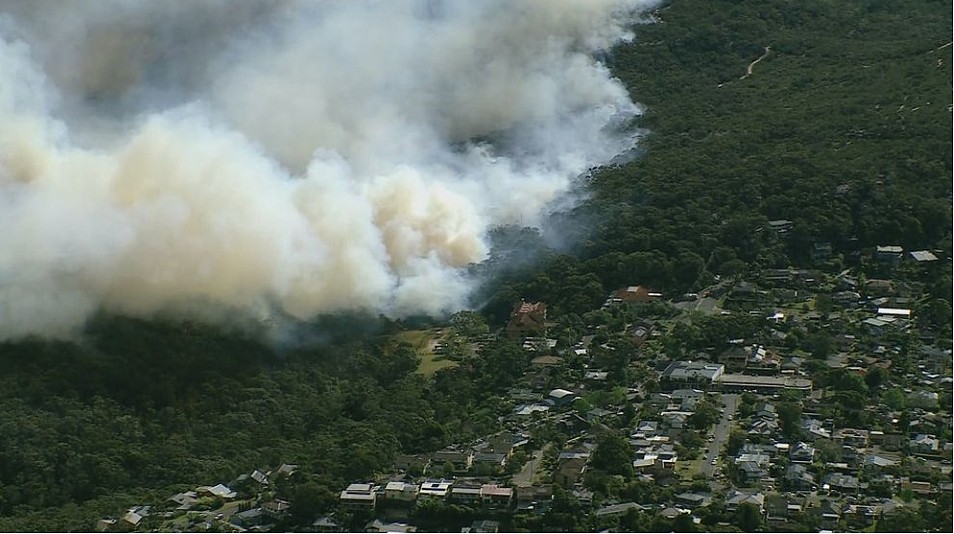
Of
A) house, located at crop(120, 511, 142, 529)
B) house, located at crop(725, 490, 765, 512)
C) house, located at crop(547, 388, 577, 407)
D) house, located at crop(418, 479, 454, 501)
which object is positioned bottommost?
house, located at crop(725, 490, 765, 512)

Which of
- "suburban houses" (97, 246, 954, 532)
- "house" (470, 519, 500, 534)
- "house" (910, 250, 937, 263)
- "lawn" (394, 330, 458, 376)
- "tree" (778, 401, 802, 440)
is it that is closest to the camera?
"house" (470, 519, 500, 534)

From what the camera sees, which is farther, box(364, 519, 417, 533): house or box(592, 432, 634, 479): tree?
box(592, 432, 634, 479): tree

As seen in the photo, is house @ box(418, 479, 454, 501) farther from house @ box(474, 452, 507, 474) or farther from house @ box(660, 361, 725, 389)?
house @ box(660, 361, 725, 389)

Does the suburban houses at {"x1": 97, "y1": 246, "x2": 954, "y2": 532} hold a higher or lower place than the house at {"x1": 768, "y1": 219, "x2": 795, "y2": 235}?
lower

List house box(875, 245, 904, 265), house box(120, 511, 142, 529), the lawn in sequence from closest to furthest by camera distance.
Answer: house box(120, 511, 142, 529)
the lawn
house box(875, 245, 904, 265)

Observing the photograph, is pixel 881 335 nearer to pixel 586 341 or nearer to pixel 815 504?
pixel 586 341

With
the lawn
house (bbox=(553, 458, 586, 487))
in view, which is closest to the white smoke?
the lawn

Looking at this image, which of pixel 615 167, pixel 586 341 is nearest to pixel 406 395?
pixel 586 341
